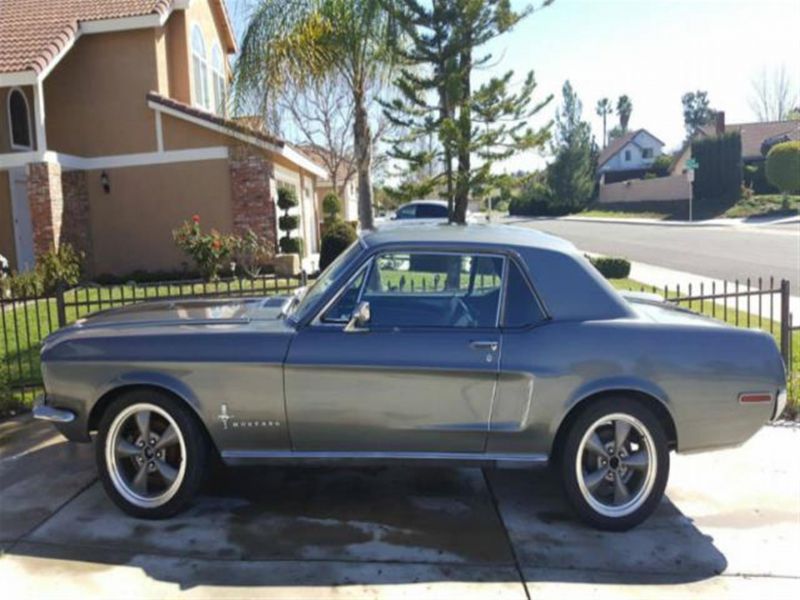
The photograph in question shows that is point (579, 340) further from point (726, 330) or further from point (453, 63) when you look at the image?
point (453, 63)

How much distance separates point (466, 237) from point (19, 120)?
15.5 m

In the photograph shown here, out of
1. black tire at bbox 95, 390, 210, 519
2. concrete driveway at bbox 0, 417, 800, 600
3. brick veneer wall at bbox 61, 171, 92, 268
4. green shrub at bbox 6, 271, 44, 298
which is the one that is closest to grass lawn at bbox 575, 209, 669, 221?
brick veneer wall at bbox 61, 171, 92, 268

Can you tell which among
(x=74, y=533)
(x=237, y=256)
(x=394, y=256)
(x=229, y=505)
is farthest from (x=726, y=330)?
(x=237, y=256)

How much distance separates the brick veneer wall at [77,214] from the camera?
628 inches

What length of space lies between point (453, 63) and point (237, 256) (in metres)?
6.75

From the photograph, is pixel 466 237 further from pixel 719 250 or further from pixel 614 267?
pixel 719 250

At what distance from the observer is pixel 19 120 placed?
54.3 feet

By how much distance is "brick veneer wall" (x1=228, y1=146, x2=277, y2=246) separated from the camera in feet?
53.9

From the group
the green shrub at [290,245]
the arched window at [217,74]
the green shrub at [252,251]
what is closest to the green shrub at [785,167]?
the arched window at [217,74]

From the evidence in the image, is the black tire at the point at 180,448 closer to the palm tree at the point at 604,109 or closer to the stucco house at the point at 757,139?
the stucco house at the point at 757,139

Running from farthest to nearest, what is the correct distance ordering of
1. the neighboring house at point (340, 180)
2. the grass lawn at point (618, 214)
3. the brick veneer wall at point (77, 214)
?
the grass lawn at point (618, 214)
the neighboring house at point (340, 180)
the brick veneer wall at point (77, 214)

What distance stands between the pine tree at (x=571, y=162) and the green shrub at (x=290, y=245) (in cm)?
4373

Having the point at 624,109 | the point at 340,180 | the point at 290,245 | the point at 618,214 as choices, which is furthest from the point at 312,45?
the point at 624,109

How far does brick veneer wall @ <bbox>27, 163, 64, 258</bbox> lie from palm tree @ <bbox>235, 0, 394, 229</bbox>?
5.87 meters
